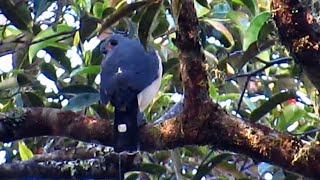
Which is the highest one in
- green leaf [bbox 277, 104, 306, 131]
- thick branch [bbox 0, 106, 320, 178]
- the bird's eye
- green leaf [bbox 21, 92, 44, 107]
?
thick branch [bbox 0, 106, 320, 178]

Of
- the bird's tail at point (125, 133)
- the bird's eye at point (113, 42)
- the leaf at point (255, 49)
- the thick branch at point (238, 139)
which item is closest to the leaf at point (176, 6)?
the thick branch at point (238, 139)

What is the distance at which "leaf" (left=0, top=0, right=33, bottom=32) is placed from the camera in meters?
2.78

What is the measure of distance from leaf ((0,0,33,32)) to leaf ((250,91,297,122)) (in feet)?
3.10

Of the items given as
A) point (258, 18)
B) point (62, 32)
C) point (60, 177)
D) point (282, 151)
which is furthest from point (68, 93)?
point (282, 151)

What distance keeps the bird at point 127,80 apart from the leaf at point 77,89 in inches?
2.7

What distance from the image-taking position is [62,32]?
2.93 metres

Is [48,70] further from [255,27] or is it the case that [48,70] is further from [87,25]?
[255,27]

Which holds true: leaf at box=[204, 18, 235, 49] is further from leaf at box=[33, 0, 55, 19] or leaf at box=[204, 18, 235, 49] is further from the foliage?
leaf at box=[33, 0, 55, 19]

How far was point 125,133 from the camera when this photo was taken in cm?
230

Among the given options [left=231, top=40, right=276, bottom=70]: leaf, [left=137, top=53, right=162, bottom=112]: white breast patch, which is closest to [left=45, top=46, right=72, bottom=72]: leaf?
[left=137, top=53, right=162, bottom=112]: white breast patch

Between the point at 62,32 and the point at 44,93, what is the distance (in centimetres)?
33

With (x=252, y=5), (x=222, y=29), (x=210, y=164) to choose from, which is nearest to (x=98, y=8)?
(x=222, y=29)

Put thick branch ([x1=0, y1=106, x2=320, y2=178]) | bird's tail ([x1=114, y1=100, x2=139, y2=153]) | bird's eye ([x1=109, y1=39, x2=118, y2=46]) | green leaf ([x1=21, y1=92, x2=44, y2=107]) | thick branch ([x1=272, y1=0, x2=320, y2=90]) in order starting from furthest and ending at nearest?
bird's eye ([x1=109, y1=39, x2=118, y2=46]), green leaf ([x1=21, y1=92, x2=44, y2=107]), bird's tail ([x1=114, y1=100, x2=139, y2=153]), thick branch ([x1=0, y1=106, x2=320, y2=178]), thick branch ([x1=272, y1=0, x2=320, y2=90])

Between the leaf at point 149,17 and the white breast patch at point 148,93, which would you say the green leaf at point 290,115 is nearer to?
the white breast patch at point 148,93
